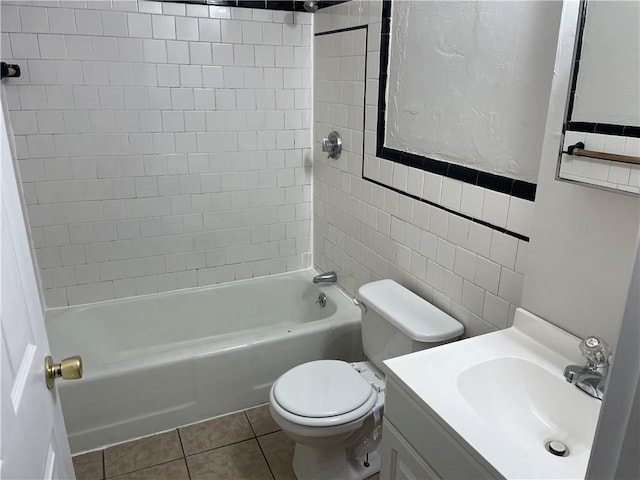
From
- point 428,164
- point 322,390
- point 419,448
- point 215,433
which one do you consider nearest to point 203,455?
point 215,433

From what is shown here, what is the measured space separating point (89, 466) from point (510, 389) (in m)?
1.75

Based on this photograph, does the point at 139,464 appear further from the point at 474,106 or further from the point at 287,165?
the point at 474,106

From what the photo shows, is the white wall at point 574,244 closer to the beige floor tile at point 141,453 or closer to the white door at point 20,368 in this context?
the white door at point 20,368

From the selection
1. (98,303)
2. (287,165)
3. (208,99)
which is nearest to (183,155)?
(208,99)

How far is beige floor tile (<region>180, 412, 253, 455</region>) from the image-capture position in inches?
84.3

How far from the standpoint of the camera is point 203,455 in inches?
82.0

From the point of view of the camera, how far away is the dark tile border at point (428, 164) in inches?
58.1

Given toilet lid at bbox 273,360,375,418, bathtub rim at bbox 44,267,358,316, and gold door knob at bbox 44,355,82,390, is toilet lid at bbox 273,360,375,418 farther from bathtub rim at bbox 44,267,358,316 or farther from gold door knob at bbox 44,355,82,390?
gold door knob at bbox 44,355,82,390

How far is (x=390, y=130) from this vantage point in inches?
81.8

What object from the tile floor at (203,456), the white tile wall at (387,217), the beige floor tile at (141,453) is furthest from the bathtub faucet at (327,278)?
the beige floor tile at (141,453)

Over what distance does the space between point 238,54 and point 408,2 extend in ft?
3.36

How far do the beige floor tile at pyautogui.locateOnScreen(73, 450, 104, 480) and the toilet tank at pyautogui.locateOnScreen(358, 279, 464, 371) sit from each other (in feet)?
4.02

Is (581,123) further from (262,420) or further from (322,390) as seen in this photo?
(262,420)

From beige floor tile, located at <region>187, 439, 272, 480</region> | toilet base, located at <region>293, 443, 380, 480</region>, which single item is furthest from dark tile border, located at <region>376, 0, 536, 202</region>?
beige floor tile, located at <region>187, 439, 272, 480</region>
